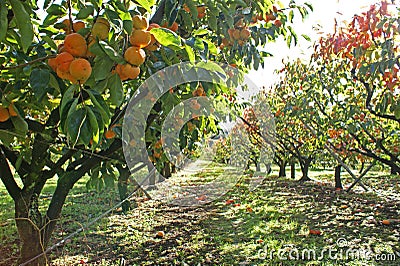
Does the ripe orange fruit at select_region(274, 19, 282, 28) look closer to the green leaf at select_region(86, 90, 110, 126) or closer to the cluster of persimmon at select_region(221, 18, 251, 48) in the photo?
the cluster of persimmon at select_region(221, 18, 251, 48)

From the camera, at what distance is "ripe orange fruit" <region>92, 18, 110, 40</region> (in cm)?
86

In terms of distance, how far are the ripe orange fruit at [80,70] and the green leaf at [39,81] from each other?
0.22 m

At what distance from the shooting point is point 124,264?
2.97m

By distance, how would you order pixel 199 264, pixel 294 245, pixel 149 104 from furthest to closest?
pixel 294 245, pixel 199 264, pixel 149 104

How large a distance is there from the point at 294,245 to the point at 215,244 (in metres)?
0.76

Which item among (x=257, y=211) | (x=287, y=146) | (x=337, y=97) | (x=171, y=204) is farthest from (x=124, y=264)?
(x=287, y=146)

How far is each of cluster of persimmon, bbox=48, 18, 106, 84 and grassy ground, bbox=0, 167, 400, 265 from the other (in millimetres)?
2243

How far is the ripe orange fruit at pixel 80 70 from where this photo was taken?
857mm

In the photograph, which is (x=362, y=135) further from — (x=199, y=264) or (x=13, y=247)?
(x=13, y=247)

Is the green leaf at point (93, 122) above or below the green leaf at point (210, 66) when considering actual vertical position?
below

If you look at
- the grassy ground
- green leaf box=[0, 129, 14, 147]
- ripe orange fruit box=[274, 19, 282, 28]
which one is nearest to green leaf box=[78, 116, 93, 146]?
green leaf box=[0, 129, 14, 147]

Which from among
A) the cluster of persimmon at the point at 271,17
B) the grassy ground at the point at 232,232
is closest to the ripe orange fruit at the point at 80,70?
the cluster of persimmon at the point at 271,17

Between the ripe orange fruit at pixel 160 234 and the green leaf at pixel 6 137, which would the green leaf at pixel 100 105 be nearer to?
→ the green leaf at pixel 6 137

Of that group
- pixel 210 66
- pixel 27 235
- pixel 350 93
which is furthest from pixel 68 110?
pixel 350 93
